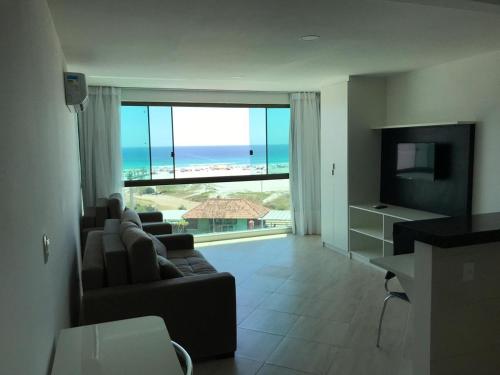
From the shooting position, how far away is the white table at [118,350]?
1.43 m

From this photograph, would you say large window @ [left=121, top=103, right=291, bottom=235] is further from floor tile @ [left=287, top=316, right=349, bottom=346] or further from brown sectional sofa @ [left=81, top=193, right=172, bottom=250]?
floor tile @ [left=287, top=316, right=349, bottom=346]

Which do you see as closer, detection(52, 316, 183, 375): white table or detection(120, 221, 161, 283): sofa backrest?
detection(52, 316, 183, 375): white table

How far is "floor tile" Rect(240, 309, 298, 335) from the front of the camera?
11.1ft

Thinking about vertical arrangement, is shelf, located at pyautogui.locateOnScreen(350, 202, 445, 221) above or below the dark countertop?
below

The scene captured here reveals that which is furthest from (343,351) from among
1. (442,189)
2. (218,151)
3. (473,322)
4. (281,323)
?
(218,151)

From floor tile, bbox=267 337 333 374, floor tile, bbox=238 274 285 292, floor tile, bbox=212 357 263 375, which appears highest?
floor tile, bbox=238 274 285 292

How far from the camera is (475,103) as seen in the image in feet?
13.5

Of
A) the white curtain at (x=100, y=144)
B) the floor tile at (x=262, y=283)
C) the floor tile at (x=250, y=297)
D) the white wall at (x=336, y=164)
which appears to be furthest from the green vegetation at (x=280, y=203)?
the floor tile at (x=250, y=297)

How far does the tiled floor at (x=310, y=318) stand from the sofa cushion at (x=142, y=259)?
28.8 inches

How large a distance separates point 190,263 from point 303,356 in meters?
1.41

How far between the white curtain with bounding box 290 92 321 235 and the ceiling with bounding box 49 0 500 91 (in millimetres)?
1736

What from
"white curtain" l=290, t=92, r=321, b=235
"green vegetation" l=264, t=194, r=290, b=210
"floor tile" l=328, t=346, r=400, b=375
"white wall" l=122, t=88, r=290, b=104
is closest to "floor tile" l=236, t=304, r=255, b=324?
"floor tile" l=328, t=346, r=400, b=375

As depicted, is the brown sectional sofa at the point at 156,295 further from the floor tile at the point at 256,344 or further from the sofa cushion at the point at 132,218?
the sofa cushion at the point at 132,218

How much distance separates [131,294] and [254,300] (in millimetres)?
1686
